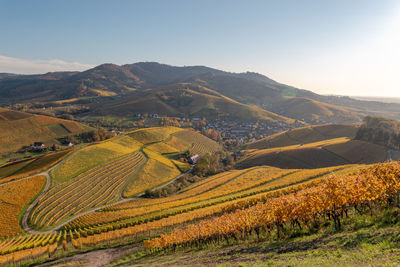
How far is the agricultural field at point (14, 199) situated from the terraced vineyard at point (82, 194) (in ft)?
11.2

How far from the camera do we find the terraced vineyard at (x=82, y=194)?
175 feet

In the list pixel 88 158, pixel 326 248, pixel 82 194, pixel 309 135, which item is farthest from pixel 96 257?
pixel 309 135

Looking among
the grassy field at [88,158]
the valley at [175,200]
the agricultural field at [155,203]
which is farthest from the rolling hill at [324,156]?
the grassy field at [88,158]

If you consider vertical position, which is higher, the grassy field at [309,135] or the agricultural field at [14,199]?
the grassy field at [309,135]

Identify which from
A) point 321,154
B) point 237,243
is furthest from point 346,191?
point 321,154

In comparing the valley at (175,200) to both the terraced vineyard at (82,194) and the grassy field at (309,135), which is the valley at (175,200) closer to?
the terraced vineyard at (82,194)

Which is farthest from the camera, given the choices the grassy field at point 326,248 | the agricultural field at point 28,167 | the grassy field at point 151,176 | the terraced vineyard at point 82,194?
the grassy field at point 151,176

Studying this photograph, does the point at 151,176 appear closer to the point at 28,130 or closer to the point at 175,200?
the point at 175,200

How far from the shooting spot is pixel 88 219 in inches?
2035

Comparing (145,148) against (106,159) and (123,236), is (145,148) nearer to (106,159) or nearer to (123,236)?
(106,159)

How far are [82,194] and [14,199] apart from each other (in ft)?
54.9

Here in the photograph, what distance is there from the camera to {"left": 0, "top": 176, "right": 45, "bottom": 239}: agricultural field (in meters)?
47.4

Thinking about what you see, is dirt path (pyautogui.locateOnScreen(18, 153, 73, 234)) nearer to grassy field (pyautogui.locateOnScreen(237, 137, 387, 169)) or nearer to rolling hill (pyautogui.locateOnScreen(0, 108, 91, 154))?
rolling hill (pyautogui.locateOnScreen(0, 108, 91, 154))

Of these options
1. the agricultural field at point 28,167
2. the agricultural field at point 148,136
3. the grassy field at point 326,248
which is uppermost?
the grassy field at point 326,248
